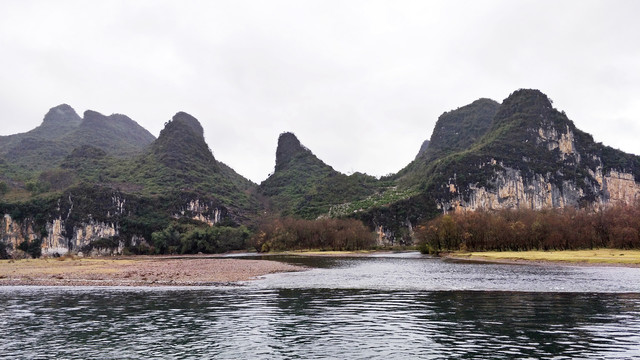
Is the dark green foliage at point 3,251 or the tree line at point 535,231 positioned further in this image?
the dark green foliage at point 3,251

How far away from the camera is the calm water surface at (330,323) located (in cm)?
1734

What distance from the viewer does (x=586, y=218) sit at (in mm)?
107125

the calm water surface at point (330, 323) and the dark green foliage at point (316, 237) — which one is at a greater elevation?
the dark green foliage at point (316, 237)

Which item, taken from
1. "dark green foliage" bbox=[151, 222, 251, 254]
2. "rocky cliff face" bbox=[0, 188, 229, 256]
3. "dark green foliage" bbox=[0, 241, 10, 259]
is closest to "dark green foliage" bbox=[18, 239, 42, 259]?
"rocky cliff face" bbox=[0, 188, 229, 256]

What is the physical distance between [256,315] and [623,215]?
346 feet

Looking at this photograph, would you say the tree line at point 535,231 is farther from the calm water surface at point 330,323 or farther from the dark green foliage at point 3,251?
the dark green foliage at point 3,251

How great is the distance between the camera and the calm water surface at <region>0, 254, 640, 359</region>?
17.3 m

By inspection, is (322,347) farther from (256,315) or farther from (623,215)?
(623,215)

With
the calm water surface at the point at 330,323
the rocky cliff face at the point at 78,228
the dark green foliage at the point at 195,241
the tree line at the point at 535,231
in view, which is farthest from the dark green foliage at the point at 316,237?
the calm water surface at the point at 330,323

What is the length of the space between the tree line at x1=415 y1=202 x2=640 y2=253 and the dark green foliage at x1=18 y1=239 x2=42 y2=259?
146344 millimetres

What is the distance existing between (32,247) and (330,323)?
7054 inches

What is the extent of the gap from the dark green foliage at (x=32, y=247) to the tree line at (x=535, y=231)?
146 metres

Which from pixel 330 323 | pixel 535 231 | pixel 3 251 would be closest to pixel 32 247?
pixel 3 251

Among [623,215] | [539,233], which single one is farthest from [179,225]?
[623,215]
